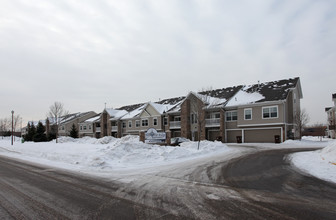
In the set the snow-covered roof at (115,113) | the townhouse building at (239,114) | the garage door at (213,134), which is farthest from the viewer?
the snow-covered roof at (115,113)

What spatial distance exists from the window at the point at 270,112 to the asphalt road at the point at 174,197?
21331mm

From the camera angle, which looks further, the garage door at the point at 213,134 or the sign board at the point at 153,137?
the garage door at the point at 213,134

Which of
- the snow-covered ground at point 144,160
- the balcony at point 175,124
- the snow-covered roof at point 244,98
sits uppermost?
the snow-covered roof at point 244,98

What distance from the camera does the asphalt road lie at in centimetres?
512

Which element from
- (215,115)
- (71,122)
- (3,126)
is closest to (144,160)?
(215,115)

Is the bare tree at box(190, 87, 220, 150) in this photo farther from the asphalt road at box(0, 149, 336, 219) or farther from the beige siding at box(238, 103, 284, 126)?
the asphalt road at box(0, 149, 336, 219)

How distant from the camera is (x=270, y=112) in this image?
29.7 metres

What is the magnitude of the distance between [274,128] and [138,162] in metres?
22.2

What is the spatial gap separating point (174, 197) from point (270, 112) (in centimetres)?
2675

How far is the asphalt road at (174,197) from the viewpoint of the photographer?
512 cm

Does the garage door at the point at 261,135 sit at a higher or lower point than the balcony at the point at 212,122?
lower

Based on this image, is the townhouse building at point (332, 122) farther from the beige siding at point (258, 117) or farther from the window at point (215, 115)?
the window at point (215, 115)

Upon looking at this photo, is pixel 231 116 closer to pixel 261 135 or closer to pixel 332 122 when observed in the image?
pixel 261 135

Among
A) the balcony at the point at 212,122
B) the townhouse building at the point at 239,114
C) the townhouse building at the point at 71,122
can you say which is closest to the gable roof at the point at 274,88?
the townhouse building at the point at 239,114
